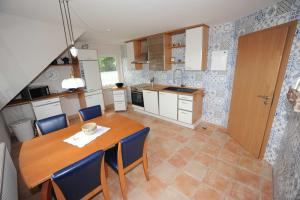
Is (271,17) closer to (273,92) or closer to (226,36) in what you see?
(226,36)

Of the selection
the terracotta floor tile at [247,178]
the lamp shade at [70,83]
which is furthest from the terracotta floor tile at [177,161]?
the lamp shade at [70,83]

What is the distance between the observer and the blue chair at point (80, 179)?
1011 millimetres

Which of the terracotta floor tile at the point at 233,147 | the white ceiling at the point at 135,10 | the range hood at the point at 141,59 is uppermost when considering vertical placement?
the white ceiling at the point at 135,10

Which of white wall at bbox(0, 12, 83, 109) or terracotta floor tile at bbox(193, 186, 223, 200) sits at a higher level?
white wall at bbox(0, 12, 83, 109)

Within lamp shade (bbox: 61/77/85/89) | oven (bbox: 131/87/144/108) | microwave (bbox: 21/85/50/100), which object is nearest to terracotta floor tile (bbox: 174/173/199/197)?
lamp shade (bbox: 61/77/85/89)

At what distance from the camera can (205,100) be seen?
3406mm

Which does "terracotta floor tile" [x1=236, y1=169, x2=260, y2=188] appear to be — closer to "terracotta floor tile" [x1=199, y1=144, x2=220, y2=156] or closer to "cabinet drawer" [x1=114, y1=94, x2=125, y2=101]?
"terracotta floor tile" [x1=199, y1=144, x2=220, y2=156]

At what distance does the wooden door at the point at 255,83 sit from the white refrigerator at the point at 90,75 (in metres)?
3.79

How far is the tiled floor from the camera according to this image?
1.68 meters

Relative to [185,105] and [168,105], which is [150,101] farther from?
[185,105]

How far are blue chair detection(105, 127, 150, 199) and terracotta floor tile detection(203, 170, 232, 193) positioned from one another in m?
0.94

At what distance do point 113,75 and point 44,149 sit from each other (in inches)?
164

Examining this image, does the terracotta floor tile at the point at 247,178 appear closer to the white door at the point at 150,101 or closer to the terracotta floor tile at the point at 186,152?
the terracotta floor tile at the point at 186,152

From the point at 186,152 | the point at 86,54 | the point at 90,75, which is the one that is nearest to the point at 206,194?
the point at 186,152
